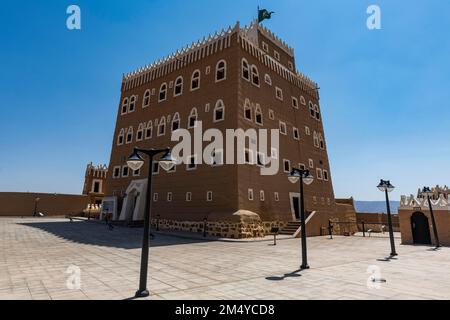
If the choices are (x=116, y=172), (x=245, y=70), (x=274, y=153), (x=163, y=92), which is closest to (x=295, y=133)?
(x=274, y=153)

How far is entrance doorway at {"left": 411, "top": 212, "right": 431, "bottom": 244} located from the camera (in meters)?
16.6

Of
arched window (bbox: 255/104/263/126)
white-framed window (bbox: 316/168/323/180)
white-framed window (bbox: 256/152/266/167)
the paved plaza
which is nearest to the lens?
the paved plaza

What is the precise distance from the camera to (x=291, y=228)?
73.5 feet

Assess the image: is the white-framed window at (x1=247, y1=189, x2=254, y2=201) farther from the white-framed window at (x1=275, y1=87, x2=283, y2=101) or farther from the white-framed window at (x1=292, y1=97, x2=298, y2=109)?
the white-framed window at (x1=292, y1=97, x2=298, y2=109)

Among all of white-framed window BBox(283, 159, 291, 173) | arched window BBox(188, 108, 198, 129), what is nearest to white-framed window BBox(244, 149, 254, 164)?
white-framed window BBox(283, 159, 291, 173)

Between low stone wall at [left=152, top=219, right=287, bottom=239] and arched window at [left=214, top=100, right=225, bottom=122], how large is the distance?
8461 millimetres

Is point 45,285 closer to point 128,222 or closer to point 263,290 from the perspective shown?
point 263,290

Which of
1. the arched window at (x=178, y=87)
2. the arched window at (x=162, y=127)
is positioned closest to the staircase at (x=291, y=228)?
the arched window at (x=162, y=127)

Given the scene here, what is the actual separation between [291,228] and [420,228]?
8.76 metres

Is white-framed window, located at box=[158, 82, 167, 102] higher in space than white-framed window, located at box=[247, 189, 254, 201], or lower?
higher

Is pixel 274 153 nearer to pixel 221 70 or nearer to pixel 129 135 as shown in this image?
pixel 221 70

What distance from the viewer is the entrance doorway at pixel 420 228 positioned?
16562 mm

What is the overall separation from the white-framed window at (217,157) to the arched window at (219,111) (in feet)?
9.09
